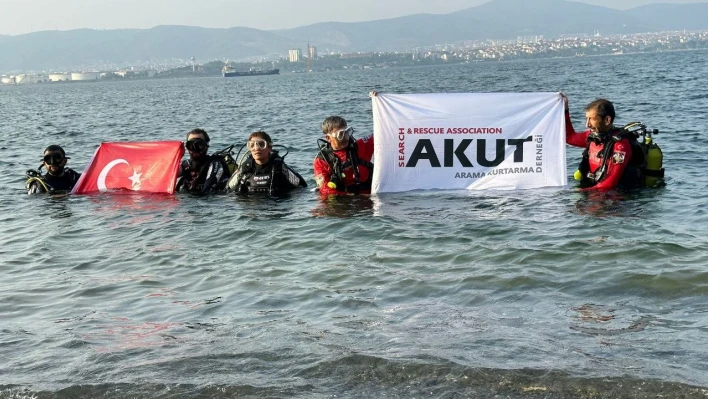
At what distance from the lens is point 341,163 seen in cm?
1182

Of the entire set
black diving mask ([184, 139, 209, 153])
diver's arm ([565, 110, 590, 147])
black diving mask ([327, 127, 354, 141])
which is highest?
black diving mask ([327, 127, 354, 141])

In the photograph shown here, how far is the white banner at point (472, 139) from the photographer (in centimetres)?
1148

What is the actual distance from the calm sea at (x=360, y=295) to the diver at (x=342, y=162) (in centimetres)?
33

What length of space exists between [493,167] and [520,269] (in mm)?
3774

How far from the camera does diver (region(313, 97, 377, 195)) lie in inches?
452

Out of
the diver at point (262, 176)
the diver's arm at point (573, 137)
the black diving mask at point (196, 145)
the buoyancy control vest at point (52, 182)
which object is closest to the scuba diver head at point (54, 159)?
the buoyancy control vest at point (52, 182)

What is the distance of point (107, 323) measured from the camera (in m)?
7.09

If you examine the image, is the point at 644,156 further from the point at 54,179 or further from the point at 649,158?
the point at 54,179

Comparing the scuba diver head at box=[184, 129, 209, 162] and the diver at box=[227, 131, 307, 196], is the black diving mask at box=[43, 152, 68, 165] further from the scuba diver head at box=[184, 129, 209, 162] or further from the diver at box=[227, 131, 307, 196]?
the diver at box=[227, 131, 307, 196]

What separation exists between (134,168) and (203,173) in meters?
1.20

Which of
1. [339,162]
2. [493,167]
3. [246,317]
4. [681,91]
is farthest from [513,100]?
[681,91]

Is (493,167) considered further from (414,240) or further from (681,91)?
(681,91)

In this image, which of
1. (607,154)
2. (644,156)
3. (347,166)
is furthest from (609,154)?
(347,166)

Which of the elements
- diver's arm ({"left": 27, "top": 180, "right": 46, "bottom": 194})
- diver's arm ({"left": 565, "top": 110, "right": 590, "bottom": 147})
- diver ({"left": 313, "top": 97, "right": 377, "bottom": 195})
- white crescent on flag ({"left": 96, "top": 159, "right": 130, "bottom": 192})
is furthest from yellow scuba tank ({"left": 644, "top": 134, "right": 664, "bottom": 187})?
diver's arm ({"left": 27, "top": 180, "right": 46, "bottom": 194})
